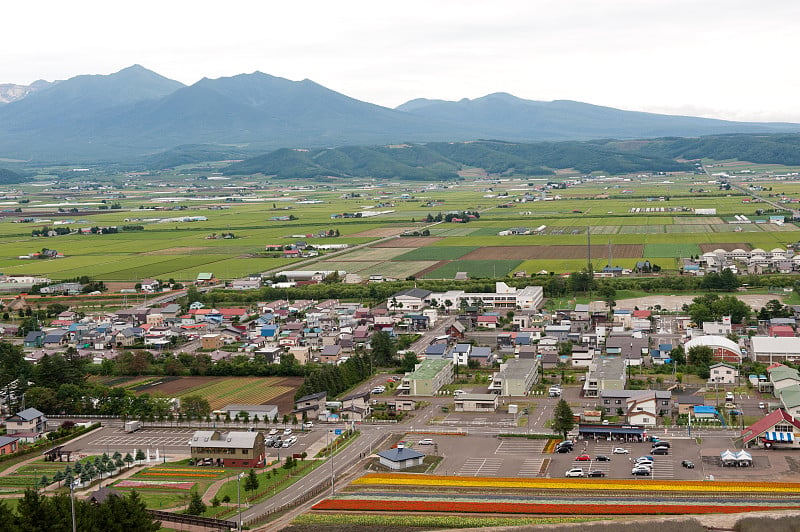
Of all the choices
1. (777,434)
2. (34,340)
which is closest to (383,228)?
(34,340)

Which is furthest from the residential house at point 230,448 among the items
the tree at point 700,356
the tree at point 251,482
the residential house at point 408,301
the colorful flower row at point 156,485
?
the residential house at point 408,301

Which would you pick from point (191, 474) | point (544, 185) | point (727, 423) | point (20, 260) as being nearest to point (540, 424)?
point (727, 423)

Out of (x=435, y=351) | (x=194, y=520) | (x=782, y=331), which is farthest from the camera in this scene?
(x=782, y=331)

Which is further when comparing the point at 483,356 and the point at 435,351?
the point at 435,351

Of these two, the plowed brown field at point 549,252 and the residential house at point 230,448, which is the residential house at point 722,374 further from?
the plowed brown field at point 549,252

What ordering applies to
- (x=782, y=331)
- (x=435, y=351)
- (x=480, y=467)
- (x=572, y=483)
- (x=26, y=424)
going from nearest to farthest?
(x=572, y=483), (x=480, y=467), (x=26, y=424), (x=435, y=351), (x=782, y=331)

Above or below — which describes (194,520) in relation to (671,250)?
below

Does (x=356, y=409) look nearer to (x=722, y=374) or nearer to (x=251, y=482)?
(x=251, y=482)
